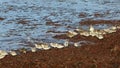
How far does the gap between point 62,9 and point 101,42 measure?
563 inches

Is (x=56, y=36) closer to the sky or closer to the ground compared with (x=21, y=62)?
closer to the ground

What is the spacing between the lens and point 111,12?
86.4 ft

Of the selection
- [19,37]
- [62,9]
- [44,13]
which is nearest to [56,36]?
[19,37]

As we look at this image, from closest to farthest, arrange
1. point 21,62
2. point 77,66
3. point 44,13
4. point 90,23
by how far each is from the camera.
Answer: point 77,66
point 21,62
point 90,23
point 44,13

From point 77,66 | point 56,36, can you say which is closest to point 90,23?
point 56,36

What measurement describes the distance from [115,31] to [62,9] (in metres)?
12.3

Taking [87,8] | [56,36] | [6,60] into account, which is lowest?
[87,8]

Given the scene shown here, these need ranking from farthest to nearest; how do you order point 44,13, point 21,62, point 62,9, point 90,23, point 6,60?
point 62,9 → point 44,13 → point 90,23 → point 6,60 → point 21,62

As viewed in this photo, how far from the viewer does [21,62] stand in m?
10.9

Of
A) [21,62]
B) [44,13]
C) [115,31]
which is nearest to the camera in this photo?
[21,62]

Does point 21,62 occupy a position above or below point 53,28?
above

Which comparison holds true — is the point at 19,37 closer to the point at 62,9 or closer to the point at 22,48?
the point at 22,48

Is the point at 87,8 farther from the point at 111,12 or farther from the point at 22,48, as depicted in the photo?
the point at 22,48

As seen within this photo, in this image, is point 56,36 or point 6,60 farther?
point 56,36
